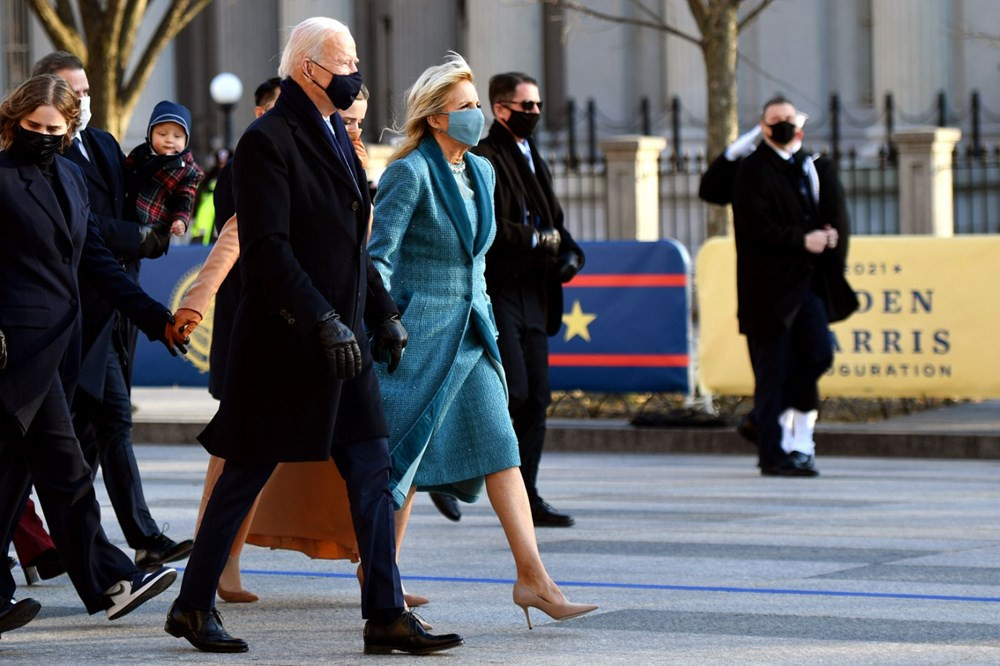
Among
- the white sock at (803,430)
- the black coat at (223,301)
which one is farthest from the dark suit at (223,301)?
the white sock at (803,430)

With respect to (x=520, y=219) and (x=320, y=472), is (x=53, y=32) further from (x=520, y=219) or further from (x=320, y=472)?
(x=320, y=472)

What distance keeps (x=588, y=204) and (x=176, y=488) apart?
19689mm

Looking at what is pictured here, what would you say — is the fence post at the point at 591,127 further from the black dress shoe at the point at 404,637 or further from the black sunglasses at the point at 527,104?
the black dress shoe at the point at 404,637

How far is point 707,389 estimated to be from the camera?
15375 millimetres

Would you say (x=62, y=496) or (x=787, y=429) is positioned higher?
(x=62, y=496)

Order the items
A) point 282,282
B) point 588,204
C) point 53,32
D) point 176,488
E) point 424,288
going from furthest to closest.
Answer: point 588,204 < point 53,32 < point 176,488 < point 424,288 < point 282,282

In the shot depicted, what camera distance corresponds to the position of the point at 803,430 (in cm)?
1259

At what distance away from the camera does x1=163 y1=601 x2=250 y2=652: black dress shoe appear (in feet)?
21.1

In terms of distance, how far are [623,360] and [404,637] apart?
9155 mm

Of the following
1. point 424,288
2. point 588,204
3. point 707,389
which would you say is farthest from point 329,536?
point 588,204

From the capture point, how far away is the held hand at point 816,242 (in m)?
12.2

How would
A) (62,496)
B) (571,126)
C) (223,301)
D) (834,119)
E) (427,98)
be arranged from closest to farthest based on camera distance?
(62,496)
(427,98)
(223,301)
(834,119)
(571,126)

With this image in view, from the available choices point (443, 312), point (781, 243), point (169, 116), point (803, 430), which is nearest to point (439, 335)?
point (443, 312)

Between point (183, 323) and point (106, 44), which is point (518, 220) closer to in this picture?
point (183, 323)
